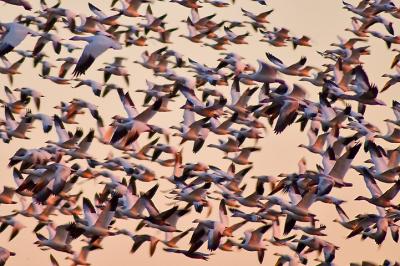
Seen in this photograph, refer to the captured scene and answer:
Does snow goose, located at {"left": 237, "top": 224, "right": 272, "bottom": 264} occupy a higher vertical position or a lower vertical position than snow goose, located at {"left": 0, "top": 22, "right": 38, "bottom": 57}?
lower

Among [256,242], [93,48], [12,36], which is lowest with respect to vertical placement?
[256,242]

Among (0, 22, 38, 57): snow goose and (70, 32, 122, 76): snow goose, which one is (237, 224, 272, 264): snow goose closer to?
(70, 32, 122, 76): snow goose

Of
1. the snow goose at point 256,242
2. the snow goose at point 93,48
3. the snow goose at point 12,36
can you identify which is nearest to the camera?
the snow goose at point 93,48

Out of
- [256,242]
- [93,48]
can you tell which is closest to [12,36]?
[93,48]

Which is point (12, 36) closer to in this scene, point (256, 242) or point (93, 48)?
point (93, 48)

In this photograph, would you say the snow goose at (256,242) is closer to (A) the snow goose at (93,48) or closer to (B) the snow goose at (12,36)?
(A) the snow goose at (93,48)

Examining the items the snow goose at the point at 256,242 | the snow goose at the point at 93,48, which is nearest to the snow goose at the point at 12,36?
the snow goose at the point at 93,48

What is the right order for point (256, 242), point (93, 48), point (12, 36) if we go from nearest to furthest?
point (93, 48) → point (12, 36) → point (256, 242)

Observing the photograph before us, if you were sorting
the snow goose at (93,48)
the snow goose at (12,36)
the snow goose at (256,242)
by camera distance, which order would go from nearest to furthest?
the snow goose at (93,48)
the snow goose at (12,36)
the snow goose at (256,242)

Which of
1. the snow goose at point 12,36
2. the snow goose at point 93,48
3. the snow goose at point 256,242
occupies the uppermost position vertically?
the snow goose at point 93,48

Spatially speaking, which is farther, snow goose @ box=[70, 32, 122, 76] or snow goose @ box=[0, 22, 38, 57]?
snow goose @ box=[0, 22, 38, 57]

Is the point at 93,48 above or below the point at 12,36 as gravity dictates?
above

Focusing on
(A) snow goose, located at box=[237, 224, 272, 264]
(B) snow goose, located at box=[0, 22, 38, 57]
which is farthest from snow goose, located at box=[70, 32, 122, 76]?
(A) snow goose, located at box=[237, 224, 272, 264]

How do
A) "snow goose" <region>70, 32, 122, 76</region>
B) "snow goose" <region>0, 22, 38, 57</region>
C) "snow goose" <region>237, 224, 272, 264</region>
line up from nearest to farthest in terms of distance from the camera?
"snow goose" <region>70, 32, 122, 76</region>, "snow goose" <region>0, 22, 38, 57</region>, "snow goose" <region>237, 224, 272, 264</region>
